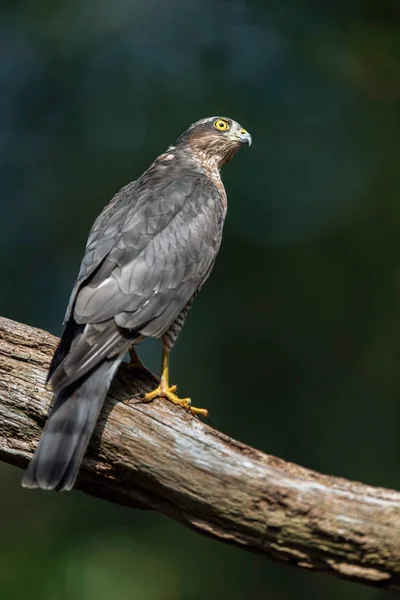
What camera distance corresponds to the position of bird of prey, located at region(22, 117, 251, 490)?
299cm

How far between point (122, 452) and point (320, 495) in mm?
808

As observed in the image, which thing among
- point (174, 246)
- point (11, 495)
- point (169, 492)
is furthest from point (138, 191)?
point (11, 495)

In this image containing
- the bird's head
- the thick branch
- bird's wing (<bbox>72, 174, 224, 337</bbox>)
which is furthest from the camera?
the bird's head

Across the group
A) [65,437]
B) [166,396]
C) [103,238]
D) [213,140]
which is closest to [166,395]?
[166,396]

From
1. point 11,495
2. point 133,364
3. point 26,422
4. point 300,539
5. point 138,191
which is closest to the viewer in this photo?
point 300,539

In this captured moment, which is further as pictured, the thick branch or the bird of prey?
the bird of prey

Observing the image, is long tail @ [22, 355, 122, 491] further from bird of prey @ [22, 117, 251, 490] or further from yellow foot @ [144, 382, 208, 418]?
yellow foot @ [144, 382, 208, 418]

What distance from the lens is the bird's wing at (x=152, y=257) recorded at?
342 centimetres

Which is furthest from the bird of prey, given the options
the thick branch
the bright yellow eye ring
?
the bright yellow eye ring

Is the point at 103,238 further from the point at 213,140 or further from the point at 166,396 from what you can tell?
the point at 213,140

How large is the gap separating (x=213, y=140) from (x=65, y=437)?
104 inches

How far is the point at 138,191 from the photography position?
4.24 m

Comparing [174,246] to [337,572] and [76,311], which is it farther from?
[337,572]

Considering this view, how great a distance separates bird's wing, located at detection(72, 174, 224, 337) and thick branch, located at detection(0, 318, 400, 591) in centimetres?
36
